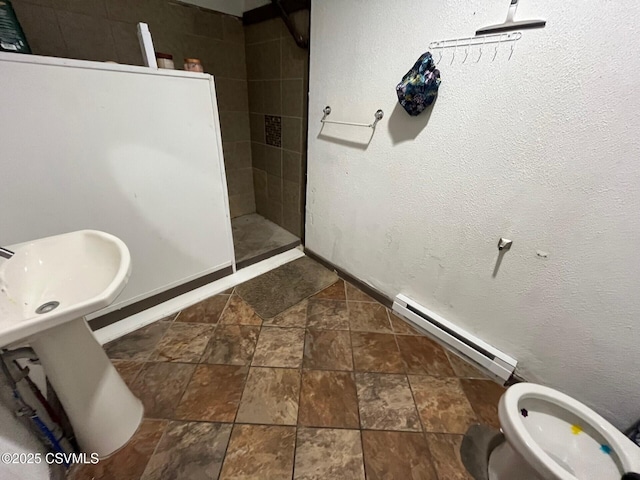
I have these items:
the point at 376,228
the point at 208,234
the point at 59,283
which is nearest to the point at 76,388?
the point at 59,283

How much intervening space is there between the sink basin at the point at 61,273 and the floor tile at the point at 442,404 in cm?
123

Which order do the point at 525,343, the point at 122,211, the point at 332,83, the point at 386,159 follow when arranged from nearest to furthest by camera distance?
the point at 525,343 → the point at 122,211 → the point at 386,159 → the point at 332,83

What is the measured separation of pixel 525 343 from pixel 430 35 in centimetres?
138

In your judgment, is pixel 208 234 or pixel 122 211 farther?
pixel 208 234

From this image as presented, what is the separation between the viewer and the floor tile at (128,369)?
117 cm

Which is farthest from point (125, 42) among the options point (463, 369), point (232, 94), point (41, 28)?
point (463, 369)

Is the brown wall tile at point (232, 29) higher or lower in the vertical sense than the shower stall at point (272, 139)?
higher

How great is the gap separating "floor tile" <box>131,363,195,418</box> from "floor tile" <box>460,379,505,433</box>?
1.29 metres

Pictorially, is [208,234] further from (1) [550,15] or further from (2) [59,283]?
(1) [550,15]

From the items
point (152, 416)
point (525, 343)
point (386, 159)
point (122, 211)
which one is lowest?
point (152, 416)

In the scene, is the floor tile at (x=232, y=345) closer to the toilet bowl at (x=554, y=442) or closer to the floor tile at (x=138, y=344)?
the floor tile at (x=138, y=344)

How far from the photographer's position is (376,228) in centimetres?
156

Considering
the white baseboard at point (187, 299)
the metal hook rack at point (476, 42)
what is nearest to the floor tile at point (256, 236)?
the white baseboard at point (187, 299)

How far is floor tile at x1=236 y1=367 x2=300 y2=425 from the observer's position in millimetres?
1058
